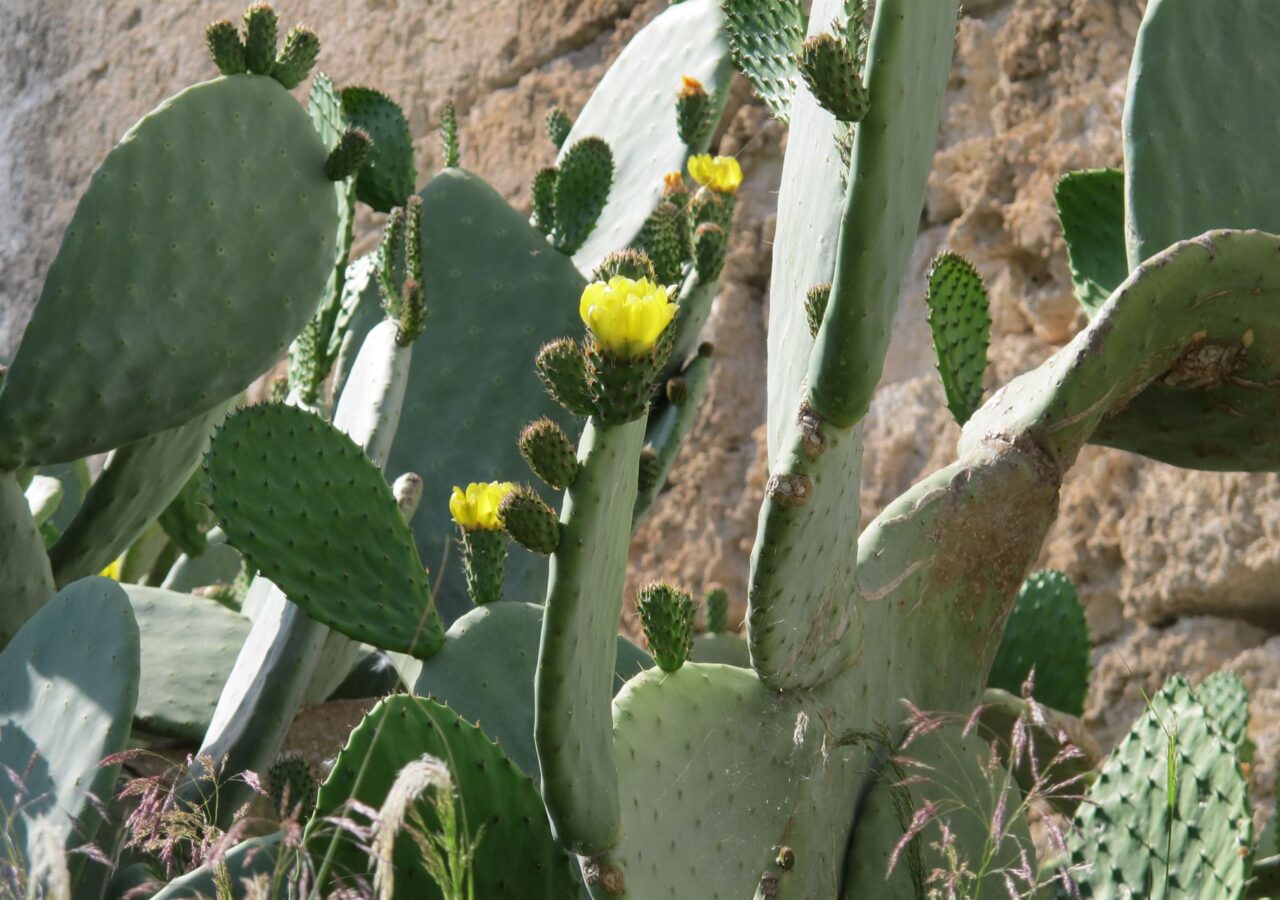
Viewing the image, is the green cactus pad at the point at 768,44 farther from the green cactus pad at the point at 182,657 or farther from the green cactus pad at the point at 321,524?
the green cactus pad at the point at 182,657

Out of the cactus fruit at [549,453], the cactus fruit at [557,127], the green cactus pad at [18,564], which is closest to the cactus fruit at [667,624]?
the cactus fruit at [549,453]

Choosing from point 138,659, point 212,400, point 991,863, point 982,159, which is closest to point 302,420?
point 138,659

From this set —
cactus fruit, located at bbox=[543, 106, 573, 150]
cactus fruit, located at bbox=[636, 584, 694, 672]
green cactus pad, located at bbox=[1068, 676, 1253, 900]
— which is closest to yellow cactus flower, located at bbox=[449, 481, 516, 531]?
cactus fruit, located at bbox=[636, 584, 694, 672]

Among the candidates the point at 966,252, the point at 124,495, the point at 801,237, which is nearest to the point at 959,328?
the point at 801,237

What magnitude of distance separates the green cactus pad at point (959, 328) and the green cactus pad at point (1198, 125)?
184 mm

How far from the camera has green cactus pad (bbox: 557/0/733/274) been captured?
8.18 ft

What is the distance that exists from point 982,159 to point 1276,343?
1518 mm

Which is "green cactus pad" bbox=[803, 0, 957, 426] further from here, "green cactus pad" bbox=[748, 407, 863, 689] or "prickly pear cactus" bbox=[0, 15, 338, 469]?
"prickly pear cactus" bbox=[0, 15, 338, 469]

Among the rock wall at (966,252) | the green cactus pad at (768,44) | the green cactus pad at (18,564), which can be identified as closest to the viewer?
the green cactus pad at (768,44)

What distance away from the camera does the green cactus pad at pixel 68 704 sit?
1.53 meters

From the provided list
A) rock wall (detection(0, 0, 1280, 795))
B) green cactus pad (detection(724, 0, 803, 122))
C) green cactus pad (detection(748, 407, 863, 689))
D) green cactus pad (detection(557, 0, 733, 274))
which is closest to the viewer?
green cactus pad (detection(748, 407, 863, 689))

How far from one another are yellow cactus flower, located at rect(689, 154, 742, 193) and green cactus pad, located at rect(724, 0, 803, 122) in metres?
0.25

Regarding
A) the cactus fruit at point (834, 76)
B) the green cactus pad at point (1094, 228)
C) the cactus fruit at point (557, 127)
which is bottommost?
the cactus fruit at point (834, 76)

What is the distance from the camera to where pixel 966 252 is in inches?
126
